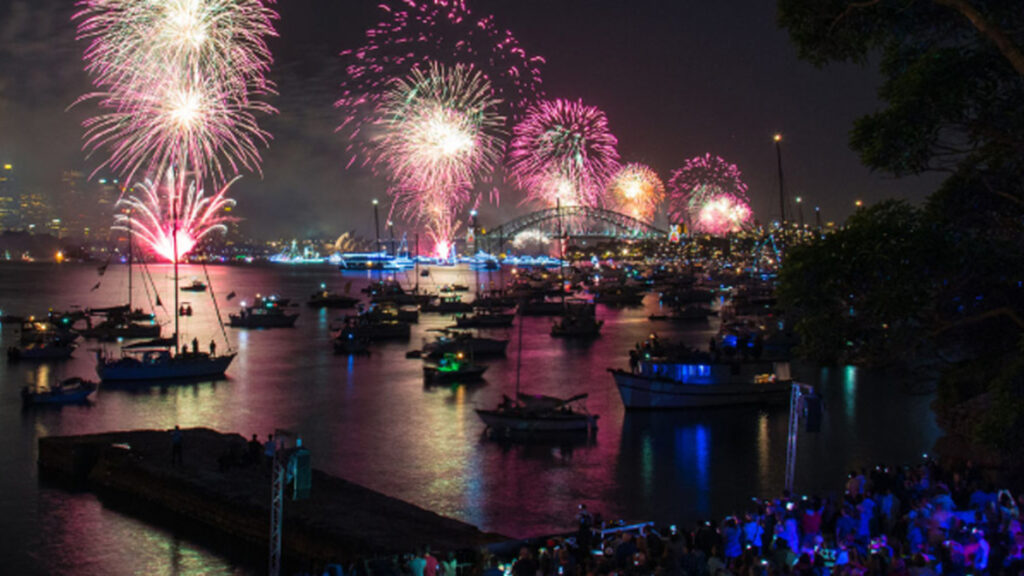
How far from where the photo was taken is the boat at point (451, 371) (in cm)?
4181

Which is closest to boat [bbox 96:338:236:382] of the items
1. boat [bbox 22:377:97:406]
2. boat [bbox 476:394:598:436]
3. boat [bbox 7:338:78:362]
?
boat [bbox 22:377:97:406]

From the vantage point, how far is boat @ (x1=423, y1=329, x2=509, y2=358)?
162ft

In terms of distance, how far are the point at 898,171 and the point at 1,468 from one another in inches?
1002

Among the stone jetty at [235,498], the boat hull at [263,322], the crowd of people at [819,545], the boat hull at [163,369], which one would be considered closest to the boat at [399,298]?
the boat hull at [263,322]

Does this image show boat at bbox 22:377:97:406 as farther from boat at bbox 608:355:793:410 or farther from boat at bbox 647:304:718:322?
boat at bbox 647:304:718:322

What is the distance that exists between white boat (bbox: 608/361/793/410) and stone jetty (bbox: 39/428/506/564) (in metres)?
14.8

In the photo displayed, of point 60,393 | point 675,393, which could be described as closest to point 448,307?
point 60,393

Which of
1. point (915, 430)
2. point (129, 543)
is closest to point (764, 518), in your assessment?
point (129, 543)

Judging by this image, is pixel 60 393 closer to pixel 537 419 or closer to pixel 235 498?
pixel 537 419

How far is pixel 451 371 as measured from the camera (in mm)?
42062

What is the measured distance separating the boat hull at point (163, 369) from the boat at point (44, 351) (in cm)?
967

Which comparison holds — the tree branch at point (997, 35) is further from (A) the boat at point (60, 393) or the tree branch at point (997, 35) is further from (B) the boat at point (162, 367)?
(B) the boat at point (162, 367)

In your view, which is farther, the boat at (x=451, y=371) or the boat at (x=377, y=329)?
the boat at (x=377, y=329)

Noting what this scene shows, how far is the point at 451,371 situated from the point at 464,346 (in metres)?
8.46
